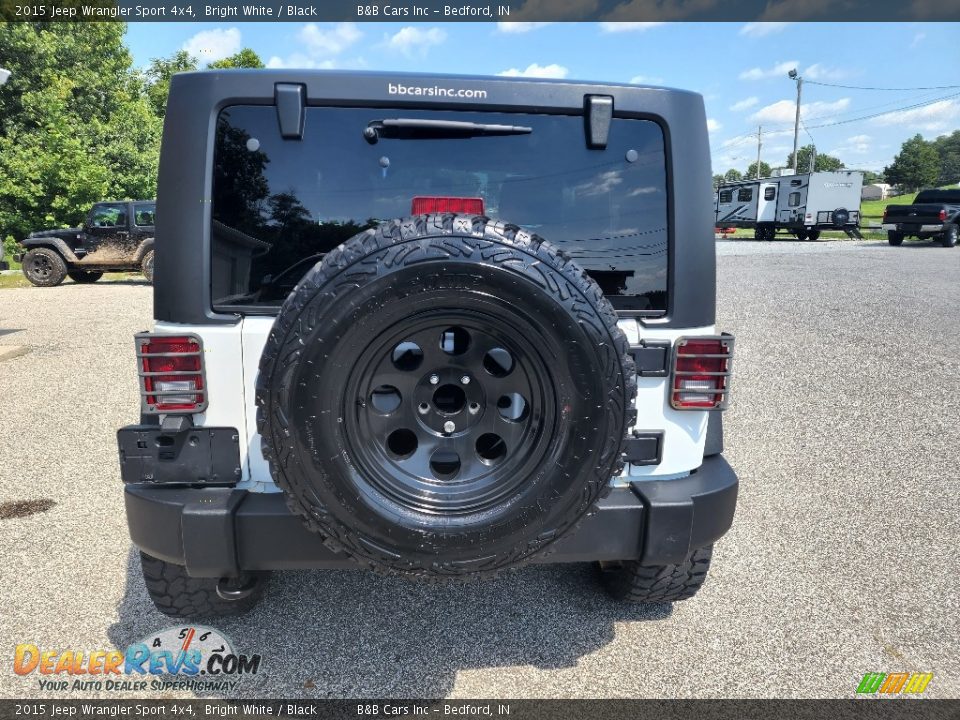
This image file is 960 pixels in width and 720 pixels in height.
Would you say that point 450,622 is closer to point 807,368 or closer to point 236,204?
point 236,204

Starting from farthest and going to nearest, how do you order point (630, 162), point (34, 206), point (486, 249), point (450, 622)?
point (34, 206), point (450, 622), point (630, 162), point (486, 249)

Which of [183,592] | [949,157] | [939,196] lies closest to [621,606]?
[183,592]

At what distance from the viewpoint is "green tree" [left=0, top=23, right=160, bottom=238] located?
21922mm

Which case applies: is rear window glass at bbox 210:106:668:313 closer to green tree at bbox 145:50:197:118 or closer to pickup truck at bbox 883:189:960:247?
pickup truck at bbox 883:189:960:247

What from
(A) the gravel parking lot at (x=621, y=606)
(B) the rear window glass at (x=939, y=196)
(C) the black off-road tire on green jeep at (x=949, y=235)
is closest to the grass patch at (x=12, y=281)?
(A) the gravel parking lot at (x=621, y=606)

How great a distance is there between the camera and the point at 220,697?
2471 mm

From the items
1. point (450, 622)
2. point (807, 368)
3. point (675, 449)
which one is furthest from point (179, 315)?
point (807, 368)

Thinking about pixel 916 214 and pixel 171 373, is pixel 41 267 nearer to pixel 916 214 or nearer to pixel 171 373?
pixel 171 373

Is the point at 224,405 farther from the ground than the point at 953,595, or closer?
farther from the ground

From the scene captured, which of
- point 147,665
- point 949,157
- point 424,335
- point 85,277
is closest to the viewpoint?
point 424,335

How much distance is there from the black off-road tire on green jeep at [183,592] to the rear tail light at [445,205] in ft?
5.05

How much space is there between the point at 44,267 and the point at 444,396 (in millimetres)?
17321

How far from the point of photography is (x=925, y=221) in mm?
22766

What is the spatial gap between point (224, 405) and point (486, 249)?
1135 mm
